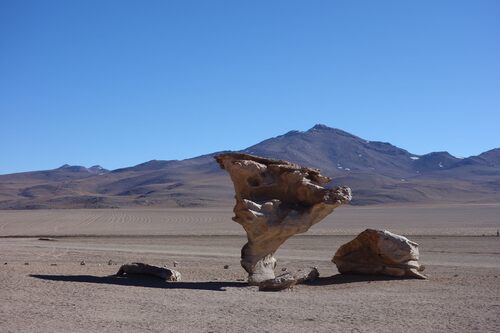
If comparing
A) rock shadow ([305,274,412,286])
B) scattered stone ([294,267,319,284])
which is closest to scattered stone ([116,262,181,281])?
scattered stone ([294,267,319,284])

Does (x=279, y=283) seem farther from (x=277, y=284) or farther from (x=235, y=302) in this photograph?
(x=235, y=302)

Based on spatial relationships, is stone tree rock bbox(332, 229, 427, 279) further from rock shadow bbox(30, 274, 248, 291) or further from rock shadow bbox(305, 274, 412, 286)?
rock shadow bbox(30, 274, 248, 291)

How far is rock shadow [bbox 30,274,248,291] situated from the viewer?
14.2m

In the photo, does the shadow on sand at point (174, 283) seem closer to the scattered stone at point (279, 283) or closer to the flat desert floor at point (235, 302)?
the flat desert floor at point (235, 302)

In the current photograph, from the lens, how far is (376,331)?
9.27 m

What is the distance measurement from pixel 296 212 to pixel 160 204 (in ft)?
328

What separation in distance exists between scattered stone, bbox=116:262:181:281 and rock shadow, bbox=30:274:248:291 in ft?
0.39

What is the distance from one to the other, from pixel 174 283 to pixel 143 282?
2.35ft

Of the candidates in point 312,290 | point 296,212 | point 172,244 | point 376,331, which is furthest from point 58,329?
point 172,244

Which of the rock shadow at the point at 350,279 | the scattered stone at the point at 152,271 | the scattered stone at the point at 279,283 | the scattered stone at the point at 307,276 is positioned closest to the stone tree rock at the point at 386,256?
the rock shadow at the point at 350,279

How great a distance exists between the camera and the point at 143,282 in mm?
14750

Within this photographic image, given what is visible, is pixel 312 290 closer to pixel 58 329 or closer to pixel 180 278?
pixel 180 278

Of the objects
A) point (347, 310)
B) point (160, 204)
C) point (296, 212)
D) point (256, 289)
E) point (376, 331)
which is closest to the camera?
point (376, 331)

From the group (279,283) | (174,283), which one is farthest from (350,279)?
(174,283)
